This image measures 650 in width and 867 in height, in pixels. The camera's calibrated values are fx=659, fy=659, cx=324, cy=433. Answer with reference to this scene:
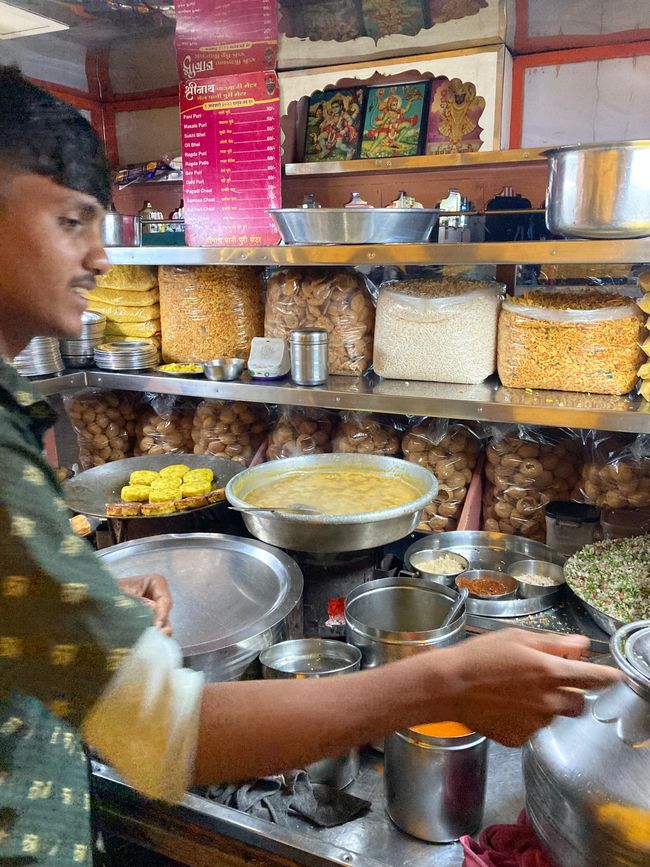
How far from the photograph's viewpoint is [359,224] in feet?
6.32

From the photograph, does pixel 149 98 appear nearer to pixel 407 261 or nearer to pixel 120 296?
pixel 120 296

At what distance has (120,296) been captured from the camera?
262 centimetres

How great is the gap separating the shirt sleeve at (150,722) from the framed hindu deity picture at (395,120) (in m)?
2.46

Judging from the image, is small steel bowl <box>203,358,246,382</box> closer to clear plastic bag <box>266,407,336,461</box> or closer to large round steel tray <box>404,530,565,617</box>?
clear plastic bag <box>266,407,336,461</box>

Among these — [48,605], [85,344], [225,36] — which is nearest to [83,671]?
[48,605]

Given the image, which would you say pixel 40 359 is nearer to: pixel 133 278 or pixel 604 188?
pixel 133 278

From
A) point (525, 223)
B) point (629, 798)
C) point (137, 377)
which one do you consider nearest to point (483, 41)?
point (525, 223)

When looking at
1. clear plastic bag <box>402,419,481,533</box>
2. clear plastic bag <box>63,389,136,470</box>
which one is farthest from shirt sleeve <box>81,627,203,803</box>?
clear plastic bag <box>63,389,136,470</box>

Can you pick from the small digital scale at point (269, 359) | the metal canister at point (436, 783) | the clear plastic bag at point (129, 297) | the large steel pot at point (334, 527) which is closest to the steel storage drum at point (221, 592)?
the large steel pot at point (334, 527)

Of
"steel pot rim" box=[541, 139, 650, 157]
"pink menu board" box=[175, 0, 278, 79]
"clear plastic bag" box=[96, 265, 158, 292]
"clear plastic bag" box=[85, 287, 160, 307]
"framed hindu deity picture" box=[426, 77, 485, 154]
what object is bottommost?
"clear plastic bag" box=[85, 287, 160, 307]

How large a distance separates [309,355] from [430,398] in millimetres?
447

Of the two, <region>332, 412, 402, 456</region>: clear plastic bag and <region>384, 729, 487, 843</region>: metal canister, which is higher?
<region>332, 412, 402, 456</region>: clear plastic bag

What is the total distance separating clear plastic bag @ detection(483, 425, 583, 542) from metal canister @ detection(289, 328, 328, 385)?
1.97 feet

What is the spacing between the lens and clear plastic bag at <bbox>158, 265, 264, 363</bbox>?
2445mm
